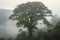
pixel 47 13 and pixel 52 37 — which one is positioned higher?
pixel 47 13

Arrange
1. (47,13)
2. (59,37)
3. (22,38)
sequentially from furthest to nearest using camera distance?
(47,13)
(22,38)
(59,37)

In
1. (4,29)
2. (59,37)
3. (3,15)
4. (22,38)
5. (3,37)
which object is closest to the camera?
(59,37)

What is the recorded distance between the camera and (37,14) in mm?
17703

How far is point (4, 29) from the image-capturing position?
2256 centimetres

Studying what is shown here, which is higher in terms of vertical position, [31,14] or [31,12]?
[31,12]

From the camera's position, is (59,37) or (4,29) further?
(4,29)

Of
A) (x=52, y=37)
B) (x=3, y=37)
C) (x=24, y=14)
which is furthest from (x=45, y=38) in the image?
(x=3, y=37)

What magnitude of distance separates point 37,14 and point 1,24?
7.61 m

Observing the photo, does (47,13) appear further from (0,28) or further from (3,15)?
(3,15)

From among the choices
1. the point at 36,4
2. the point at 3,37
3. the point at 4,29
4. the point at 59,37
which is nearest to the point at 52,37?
the point at 59,37

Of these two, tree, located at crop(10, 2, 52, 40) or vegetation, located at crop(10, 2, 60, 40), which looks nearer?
vegetation, located at crop(10, 2, 60, 40)

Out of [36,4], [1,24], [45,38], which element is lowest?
[45,38]

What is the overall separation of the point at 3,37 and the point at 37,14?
17.7ft

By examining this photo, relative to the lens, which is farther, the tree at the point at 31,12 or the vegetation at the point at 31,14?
the tree at the point at 31,12
